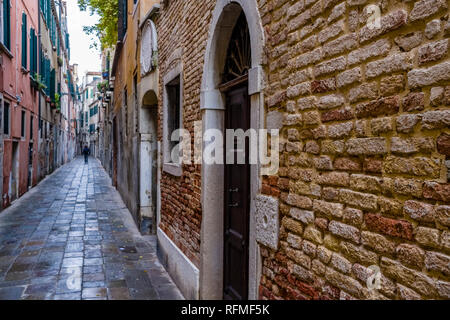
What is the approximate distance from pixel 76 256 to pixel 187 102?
10.1 ft

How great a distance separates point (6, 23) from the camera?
975 cm

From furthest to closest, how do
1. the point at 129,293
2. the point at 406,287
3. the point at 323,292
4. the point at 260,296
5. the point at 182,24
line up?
the point at 182,24 → the point at 129,293 → the point at 260,296 → the point at 323,292 → the point at 406,287

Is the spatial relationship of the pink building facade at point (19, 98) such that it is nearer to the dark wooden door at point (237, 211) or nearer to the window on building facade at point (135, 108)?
the window on building facade at point (135, 108)

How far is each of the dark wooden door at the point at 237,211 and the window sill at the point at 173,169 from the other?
1173mm

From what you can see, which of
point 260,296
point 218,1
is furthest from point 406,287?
point 218,1

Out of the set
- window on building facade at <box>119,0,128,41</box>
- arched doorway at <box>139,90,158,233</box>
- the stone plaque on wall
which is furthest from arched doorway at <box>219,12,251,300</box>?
window on building facade at <box>119,0,128,41</box>

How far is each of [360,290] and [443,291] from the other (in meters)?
0.49

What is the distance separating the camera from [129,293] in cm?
468

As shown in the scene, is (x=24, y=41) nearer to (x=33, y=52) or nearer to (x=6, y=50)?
(x=33, y=52)

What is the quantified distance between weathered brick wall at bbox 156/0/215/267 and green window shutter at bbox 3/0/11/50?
5760mm

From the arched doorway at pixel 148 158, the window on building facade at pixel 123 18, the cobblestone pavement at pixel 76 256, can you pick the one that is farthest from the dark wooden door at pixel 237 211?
the window on building facade at pixel 123 18

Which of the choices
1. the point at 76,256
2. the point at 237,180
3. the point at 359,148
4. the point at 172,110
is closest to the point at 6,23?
the point at 172,110

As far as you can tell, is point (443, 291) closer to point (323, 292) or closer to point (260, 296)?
point (323, 292)

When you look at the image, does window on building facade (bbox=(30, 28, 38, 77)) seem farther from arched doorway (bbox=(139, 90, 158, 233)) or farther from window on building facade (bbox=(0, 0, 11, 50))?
arched doorway (bbox=(139, 90, 158, 233))
